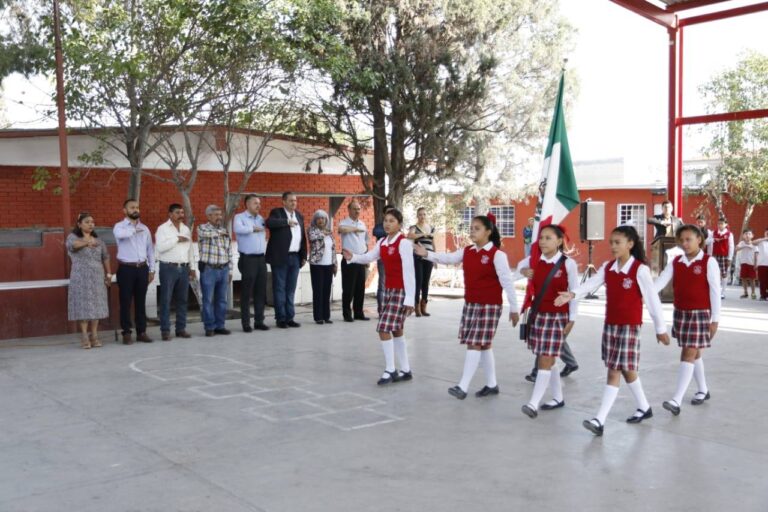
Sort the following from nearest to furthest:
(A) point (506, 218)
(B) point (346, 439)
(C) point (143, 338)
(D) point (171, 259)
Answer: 1. (B) point (346, 439)
2. (C) point (143, 338)
3. (D) point (171, 259)
4. (A) point (506, 218)

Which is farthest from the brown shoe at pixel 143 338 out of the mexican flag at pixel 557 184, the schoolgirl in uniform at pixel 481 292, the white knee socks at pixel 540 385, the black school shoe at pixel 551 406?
the white knee socks at pixel 540 385

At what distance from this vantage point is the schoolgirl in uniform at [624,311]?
218 inches

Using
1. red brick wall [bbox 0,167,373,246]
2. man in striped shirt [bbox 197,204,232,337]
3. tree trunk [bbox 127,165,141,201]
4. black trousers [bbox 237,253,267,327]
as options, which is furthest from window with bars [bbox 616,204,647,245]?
man in striped shirt [bbox 197,204,232,337]

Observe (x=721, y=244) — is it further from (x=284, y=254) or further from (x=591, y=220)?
(x=284, y=254)

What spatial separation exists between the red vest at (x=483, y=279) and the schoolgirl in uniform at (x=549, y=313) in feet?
1.52

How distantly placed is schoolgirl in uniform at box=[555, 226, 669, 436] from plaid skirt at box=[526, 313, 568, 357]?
12.8 inches

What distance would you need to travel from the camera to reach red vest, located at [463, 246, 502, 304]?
656 centimetres

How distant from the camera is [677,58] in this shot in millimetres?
14570

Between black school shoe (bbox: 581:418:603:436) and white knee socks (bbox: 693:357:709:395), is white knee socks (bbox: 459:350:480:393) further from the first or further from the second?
white knee socks (bbox: 693:357:709:395)

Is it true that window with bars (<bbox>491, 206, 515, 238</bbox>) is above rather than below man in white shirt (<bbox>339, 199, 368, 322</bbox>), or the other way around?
above

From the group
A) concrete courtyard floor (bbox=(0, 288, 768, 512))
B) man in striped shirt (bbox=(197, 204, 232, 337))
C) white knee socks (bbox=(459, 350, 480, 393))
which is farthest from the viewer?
man in striped shirt (bbox=(197, 204, 232, 337))

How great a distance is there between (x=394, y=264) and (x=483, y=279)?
0.98 m

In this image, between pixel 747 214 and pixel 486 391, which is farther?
pixel 747 214

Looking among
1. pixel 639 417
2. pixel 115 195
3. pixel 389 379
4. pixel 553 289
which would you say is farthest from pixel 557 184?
pixel 115 195
